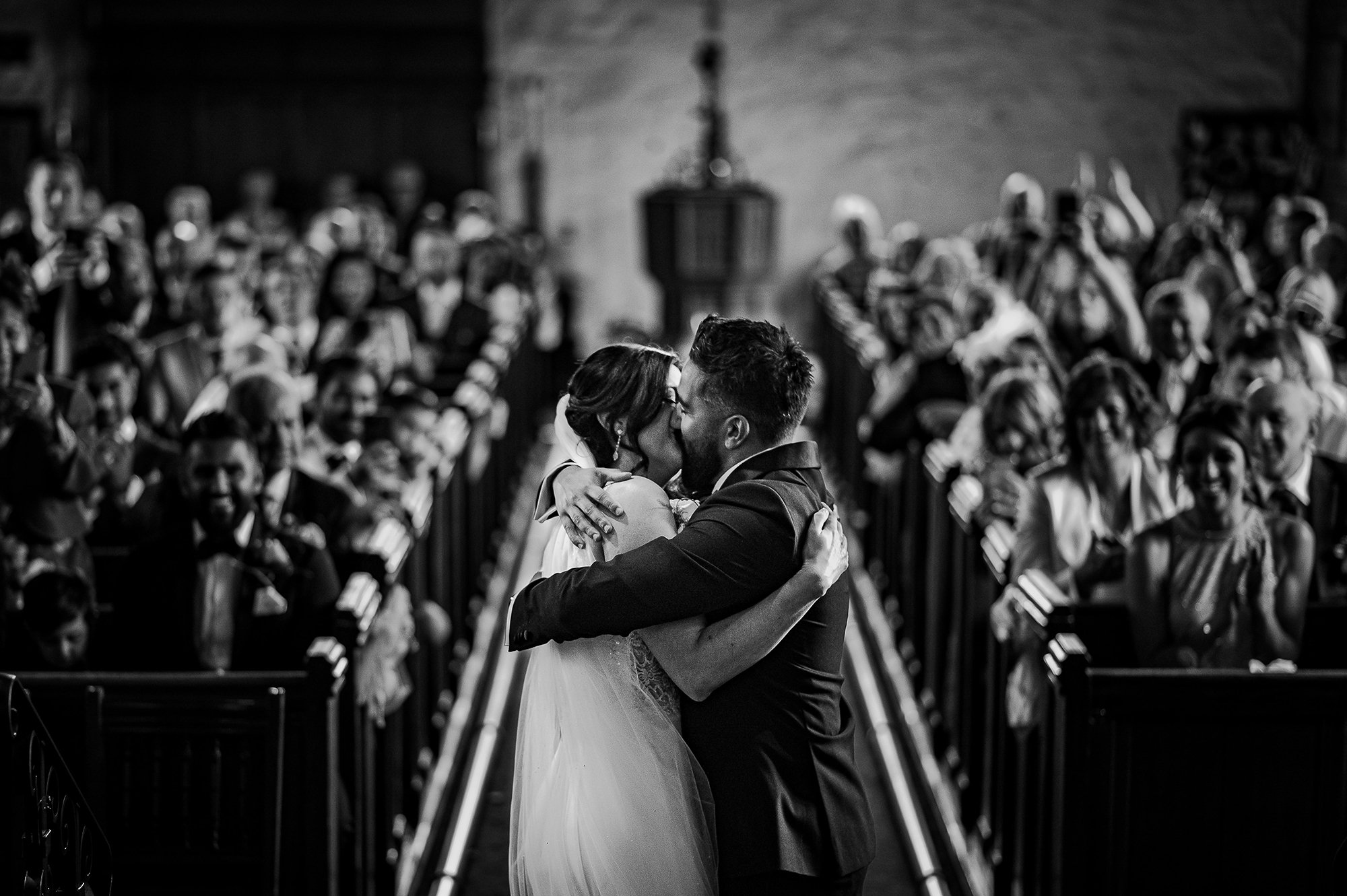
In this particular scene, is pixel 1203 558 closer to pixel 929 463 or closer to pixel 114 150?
pixel 929 463

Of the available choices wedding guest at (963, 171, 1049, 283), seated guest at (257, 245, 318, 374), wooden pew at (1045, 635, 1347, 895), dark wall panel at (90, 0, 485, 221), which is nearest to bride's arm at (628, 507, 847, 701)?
wooden pew at (1045, 635, 1347, 895)

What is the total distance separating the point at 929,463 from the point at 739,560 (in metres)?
2.98

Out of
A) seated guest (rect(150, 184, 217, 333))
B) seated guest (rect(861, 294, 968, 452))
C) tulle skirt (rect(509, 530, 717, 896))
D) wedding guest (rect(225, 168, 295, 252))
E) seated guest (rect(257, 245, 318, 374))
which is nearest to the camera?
tulle skirt (rect(509, 530, 717, 896))

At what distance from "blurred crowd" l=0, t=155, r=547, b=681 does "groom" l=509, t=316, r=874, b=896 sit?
1298mm

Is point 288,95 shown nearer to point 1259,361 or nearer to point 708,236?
point 708,236

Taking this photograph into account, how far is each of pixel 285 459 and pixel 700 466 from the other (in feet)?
7.32

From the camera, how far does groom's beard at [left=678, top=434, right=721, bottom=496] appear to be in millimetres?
3002

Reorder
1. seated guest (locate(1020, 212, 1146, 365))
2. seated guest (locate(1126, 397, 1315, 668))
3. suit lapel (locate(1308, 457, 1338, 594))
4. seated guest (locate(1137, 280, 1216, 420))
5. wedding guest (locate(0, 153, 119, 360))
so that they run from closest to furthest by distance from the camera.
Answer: seated guest (locate(1126, 397, 1315, 668)) → suit lapel (locate(1308, 457, 1338, 594)) → seated guest (locate(1137, 280, 1216, 420)) → seated guest (locate(1020, 212, 1146, 365)) → wedding guest (locate(0, 153, 119, 360))

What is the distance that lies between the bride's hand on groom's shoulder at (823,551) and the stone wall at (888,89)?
477 inches

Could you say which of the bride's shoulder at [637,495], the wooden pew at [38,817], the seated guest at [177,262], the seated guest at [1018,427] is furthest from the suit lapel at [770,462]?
the seated guest at [177,262]

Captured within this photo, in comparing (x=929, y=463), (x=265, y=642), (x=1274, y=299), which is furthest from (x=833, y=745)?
(x=1274, y=299)

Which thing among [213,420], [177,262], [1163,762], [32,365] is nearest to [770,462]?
[1163,762]

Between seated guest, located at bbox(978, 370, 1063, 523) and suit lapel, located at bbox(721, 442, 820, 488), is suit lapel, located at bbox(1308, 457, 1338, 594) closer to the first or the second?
seated guest, located at bbox(978, 370, 1063, 523)

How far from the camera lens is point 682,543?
2.88 meters
